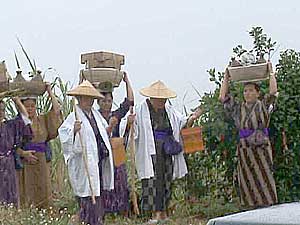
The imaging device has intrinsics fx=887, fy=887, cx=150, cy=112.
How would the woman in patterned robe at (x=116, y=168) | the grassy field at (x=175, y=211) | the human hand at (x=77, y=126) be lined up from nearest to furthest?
the human hand at (x=77, y=126)
the grassy field at (x=175, y=211)
the woman in patterned robe at (x=116, y=168)

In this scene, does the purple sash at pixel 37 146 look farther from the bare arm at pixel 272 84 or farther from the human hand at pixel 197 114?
the bare arm at pixel 272 84

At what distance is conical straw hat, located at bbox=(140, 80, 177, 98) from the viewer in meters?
8.51

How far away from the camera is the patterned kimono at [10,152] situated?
8.30m

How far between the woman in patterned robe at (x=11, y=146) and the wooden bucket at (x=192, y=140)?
150 centimetres

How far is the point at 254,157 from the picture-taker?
8.59 meters

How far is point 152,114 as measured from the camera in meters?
8.56

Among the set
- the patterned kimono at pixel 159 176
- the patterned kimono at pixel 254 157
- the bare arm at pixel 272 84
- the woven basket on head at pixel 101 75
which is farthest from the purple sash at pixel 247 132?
the woven basket on head at pixel 101 75

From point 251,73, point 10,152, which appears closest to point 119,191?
point 10,152

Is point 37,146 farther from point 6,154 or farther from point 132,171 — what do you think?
point 132,171

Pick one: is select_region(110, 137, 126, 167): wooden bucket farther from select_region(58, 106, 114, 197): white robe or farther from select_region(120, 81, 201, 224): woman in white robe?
select_region(58, 106, 114, 197): white robe

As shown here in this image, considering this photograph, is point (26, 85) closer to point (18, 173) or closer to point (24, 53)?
point (18, 173)

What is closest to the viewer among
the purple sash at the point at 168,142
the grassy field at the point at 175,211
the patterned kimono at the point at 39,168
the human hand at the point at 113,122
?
the grassy field at the point at 175,211

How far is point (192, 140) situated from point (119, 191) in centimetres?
93

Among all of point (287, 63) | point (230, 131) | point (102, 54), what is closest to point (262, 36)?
point (287, 63)
